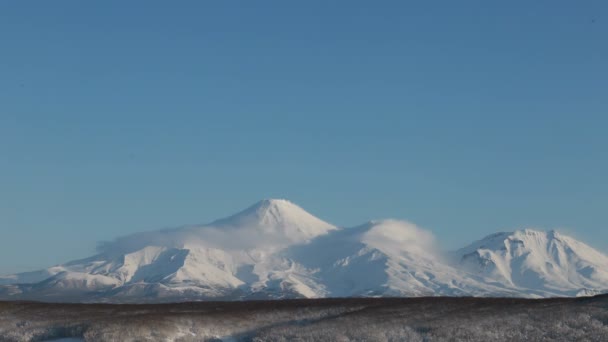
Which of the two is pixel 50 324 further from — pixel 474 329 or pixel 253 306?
pixel 474 329

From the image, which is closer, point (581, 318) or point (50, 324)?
point (581, 318)

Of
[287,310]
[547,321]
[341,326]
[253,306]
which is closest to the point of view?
[547,321]

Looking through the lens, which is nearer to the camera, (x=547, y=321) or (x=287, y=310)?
(x=547, y=321)

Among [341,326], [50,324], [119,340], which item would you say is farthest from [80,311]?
[341,326]

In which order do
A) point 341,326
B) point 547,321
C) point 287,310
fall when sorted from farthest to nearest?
1. point 287,310
2. point 341,326
3. point 547,321

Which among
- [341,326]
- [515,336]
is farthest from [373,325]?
[515,336]

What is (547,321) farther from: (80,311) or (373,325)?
(80,311)
